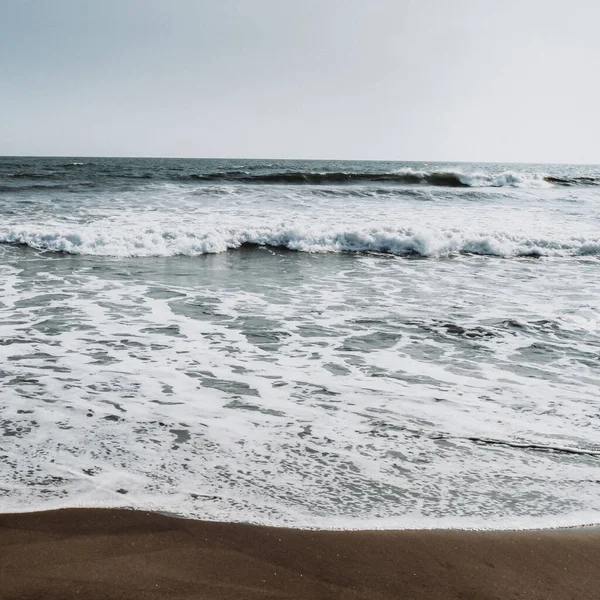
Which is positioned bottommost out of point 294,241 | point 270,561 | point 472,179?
point 270,561

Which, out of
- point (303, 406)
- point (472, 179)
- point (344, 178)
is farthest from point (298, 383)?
point (472, 179)

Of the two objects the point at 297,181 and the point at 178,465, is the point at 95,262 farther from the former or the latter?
the point at 297,181

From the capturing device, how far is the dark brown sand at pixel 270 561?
6.44 feet

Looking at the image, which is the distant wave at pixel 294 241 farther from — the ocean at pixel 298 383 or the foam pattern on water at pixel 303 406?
the foam pattern on water at pixel 303 406

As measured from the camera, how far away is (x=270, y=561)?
84.1 inches

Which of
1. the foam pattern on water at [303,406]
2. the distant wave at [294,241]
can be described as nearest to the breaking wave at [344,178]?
the distant wave at [294,241]

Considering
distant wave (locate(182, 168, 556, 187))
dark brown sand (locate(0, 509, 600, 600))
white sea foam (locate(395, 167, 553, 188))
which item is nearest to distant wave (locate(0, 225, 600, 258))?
dark brown sand (locate(0, 509, 600, 600))

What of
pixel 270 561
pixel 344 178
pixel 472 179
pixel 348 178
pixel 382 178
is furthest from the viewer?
pixel 472 179

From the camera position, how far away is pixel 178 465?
2.84m

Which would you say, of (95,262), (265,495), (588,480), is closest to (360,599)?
(265,495)

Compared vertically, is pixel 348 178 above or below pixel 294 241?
above

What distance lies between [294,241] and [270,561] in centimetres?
982

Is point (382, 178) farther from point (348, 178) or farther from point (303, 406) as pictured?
point (303, 406)

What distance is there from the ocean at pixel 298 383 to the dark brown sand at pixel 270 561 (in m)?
0.12
